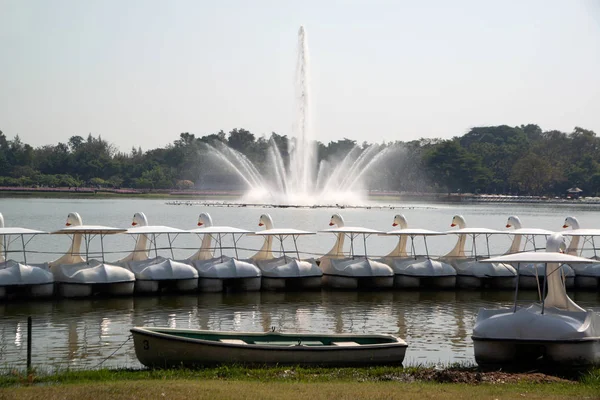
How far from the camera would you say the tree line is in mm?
156750

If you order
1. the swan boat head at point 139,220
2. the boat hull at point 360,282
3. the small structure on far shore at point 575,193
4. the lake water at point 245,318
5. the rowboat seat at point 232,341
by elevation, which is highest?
the swan boat head at point 139,220

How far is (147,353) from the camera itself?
19.4m

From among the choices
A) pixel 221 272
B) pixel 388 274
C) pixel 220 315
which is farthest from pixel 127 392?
pixel 388 274

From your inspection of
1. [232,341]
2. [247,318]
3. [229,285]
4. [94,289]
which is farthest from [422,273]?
[232,341]

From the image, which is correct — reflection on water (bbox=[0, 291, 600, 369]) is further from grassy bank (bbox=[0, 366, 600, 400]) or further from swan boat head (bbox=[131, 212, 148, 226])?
swan boat head (bbox=[131, 212, 148, 226])

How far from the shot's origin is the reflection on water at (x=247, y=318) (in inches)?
909

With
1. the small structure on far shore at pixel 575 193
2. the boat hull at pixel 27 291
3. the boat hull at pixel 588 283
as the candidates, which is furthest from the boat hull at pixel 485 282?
the small structure on far shore at pixel 575 193

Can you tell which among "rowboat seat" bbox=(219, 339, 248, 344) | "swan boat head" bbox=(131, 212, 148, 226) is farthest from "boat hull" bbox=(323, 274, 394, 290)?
"rowboat seat" bbox=(219, 339, 248, 344)

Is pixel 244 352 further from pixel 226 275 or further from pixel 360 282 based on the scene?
pixel 360 282

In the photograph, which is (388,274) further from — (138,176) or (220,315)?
(138,176)

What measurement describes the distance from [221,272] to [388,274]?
6987mm

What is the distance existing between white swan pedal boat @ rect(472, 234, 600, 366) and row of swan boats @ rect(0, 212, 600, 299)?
11038 millimetres

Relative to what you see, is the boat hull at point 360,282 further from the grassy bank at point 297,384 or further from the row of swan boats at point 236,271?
the grassy bank at point 297,384

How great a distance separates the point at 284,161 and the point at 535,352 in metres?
132
